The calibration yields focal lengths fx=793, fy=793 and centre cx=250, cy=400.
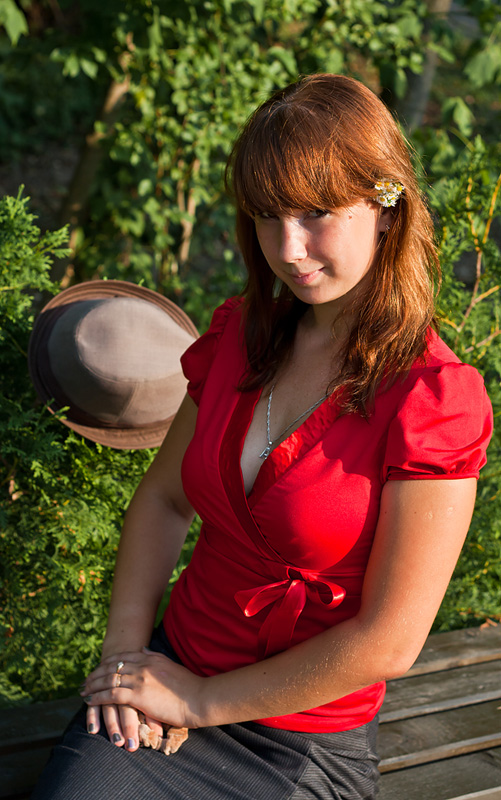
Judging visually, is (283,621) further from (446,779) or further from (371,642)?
(446,779)

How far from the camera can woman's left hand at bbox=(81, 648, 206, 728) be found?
1.50 meters

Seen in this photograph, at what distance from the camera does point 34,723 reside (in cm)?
197

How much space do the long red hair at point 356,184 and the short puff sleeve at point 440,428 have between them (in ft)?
0.27

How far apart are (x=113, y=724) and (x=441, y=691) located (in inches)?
43.8

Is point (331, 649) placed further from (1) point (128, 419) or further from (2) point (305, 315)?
(1) point (128, 419)

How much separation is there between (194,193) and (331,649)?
3369 mm

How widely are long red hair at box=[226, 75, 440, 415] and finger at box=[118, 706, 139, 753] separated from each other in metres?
0.71

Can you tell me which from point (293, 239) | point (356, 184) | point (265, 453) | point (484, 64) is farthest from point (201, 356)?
point (484, 64)

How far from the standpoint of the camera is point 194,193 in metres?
4.36

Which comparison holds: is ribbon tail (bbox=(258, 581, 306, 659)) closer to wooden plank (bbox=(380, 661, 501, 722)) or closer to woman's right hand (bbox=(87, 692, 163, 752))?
woman's right hand (bbox=(87, 692, 163, 752))

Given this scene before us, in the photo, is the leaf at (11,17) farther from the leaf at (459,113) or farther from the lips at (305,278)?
the lips at (305,278)

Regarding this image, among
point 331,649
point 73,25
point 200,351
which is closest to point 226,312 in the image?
point 200,351

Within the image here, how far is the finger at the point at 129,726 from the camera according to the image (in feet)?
4.86

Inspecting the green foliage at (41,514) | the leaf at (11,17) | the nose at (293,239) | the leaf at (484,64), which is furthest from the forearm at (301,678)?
the leaf at (484,64)
